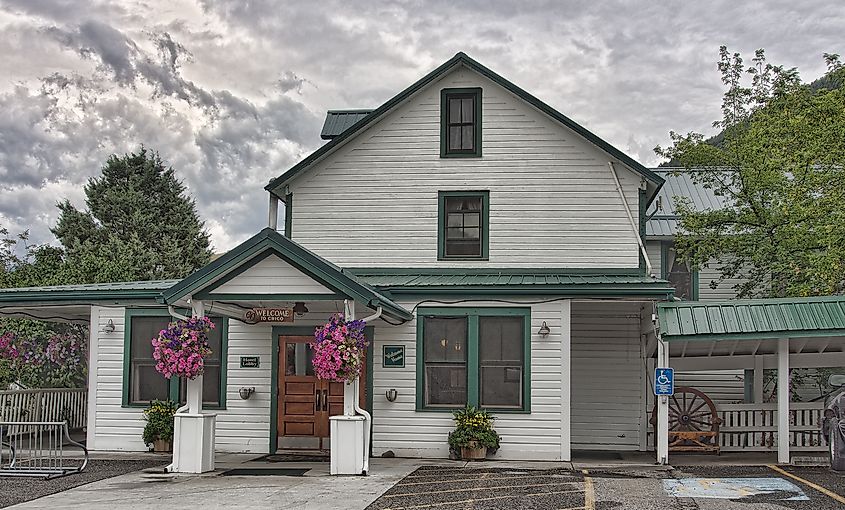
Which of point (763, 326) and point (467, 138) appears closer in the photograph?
point (763, 326)

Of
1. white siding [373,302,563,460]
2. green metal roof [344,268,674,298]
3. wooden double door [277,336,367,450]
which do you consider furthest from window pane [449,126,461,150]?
wooden double door [277,336,367,450]

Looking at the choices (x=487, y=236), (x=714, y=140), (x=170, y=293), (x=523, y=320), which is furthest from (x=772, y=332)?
(x=714, y=140)

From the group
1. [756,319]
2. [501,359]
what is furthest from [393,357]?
[756,319]

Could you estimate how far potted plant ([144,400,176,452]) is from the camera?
1712cm

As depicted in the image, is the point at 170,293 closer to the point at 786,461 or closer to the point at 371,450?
the point at 371,450

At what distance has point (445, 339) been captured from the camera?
16953mm

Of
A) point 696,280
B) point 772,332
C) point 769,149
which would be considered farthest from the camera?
point 696,280

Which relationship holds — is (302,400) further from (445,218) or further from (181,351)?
(445,218)

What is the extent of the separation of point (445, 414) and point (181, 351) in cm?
482

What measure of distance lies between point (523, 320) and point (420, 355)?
1924 millimetres

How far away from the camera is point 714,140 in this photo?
1526 inches

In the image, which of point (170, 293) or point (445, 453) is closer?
point (170, 293)

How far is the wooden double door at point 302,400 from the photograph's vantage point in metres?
17.3

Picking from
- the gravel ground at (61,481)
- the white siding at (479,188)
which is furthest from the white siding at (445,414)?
the gravel ground at (61,481)
